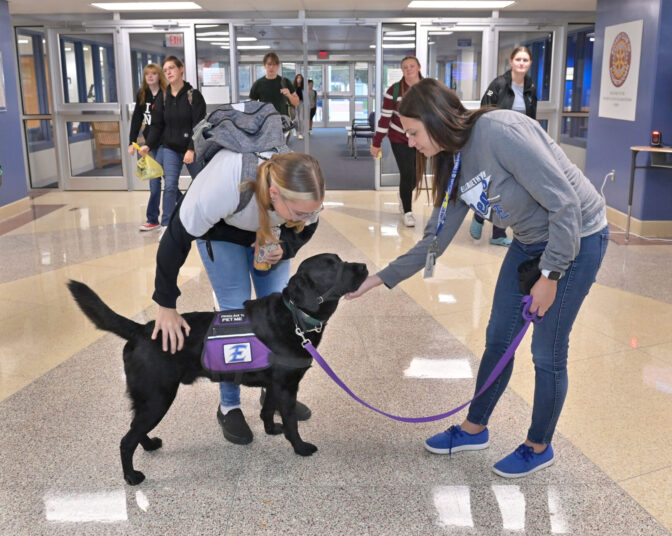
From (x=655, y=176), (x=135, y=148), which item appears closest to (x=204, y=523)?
(x=135, y=148)

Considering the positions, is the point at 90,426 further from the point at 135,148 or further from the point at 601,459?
the point at 135,148

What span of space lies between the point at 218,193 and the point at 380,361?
168 cm

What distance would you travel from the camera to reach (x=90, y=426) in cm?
277

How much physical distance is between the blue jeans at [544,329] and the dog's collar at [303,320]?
26.0 inches

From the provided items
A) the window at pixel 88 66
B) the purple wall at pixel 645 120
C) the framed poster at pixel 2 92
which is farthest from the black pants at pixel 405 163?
the window at pixel 88 66

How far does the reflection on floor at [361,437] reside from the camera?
2.18m

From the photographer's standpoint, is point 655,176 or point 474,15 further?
point 474,15

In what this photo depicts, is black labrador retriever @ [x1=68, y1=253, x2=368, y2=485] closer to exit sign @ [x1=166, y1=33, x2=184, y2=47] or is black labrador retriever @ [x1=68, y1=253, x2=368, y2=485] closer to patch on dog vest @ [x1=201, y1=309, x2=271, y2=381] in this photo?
patch on dog vest @ [x1=201, y1=309, x2=271, y2=381]

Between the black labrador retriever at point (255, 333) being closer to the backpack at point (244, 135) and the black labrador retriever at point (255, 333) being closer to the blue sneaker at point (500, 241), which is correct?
the backpack at point (244, 135)

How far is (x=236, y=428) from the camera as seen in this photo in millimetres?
2654

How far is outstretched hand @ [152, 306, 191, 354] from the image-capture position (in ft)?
7.22

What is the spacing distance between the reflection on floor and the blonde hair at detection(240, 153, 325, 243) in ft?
3.34

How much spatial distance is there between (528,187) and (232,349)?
109cm

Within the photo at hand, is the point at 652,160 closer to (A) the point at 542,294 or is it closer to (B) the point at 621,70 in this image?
(B) the point at 621,70
